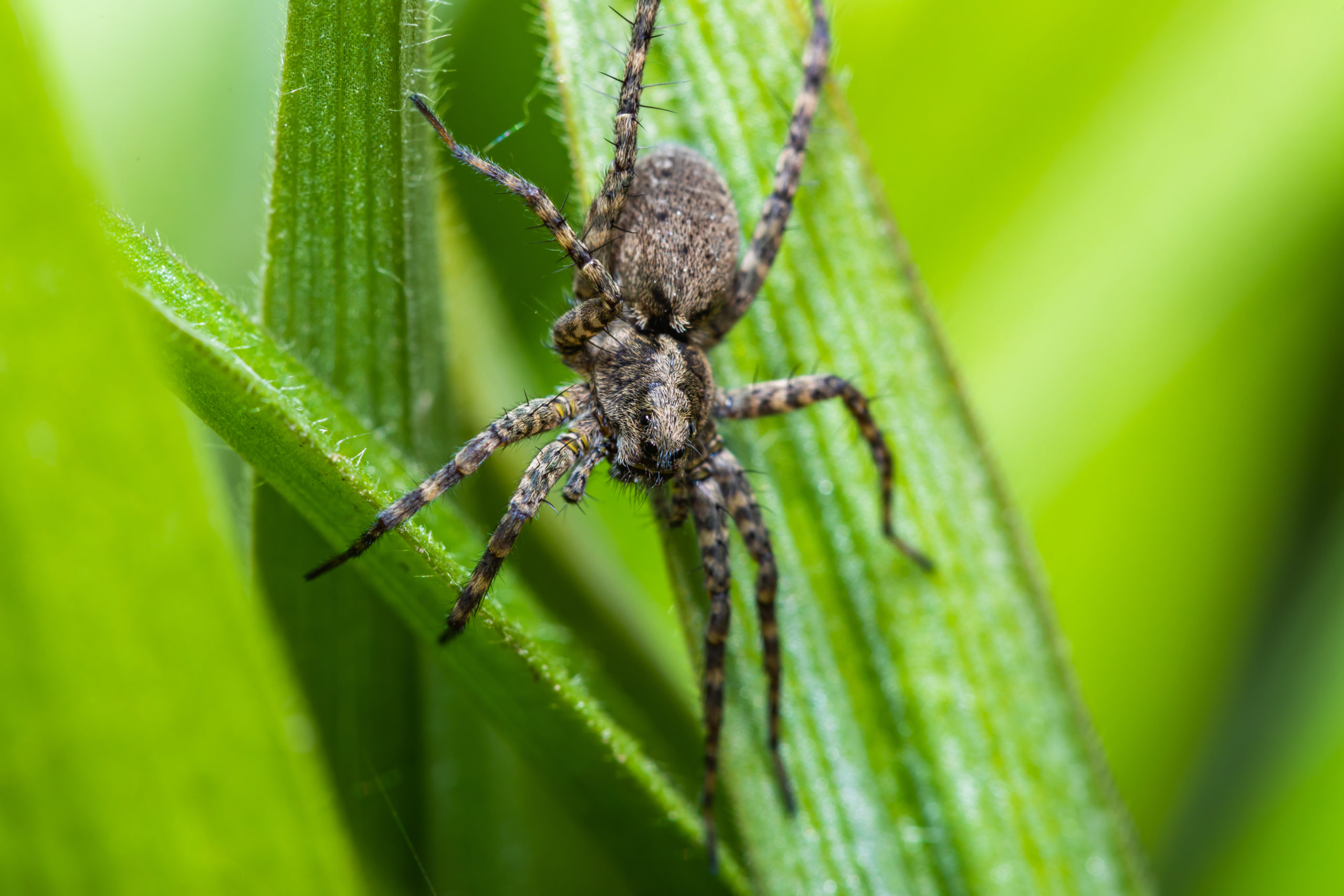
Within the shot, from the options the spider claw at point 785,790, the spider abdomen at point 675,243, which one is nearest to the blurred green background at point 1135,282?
the spider abdomen at point 675,243

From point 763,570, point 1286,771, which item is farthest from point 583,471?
point 1286,771

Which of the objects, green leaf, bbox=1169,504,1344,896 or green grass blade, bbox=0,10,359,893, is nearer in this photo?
green grass blade, bbox=0,10,359,893

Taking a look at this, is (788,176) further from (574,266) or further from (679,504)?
(679,504)

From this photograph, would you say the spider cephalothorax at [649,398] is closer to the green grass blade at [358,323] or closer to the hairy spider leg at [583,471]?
the hairy spider leg at [583,471]

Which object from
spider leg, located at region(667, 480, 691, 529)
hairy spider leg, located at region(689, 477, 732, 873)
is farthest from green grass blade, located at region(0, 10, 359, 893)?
spider leg, located at region(667, 480, 691, 529)

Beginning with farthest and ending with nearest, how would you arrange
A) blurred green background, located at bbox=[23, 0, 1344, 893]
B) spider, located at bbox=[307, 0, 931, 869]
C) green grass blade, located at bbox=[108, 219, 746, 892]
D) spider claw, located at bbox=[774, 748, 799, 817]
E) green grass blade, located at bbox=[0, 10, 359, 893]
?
blurred green background, located at bbox=[23, 0, 1344, 893]
spider, located at bbox=[307, 0, 931, 869]
spider claw, located at bbox=[774, 748, 799, 817]
green grass blade, located at bbox=[108, 219, 746, 892]
green grass blade, located at bbox=[0, 10, 359, 893]

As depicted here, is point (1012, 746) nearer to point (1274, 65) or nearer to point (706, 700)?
point (706, 700)

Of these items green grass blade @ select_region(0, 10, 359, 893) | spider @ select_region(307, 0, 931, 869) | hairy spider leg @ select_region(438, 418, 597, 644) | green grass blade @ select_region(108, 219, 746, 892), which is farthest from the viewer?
spider @ select_region(307, 0, 931, 869)

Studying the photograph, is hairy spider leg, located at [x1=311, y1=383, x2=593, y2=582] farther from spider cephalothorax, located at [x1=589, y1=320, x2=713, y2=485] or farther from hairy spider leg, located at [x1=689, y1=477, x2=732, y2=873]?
hairy spider leg, located at [x1=689, y1=477, x2=732, y2=873]
